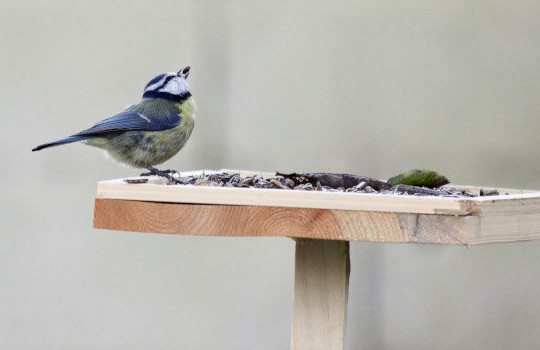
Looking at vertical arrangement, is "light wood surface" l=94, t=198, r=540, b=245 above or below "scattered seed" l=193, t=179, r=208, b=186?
below

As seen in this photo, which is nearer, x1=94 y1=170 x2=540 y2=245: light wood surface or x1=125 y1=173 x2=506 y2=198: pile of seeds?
x1=94 y1=170 x2=540 y2=245: light wood surface

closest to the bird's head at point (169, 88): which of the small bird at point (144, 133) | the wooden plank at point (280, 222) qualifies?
the small bird at point (144, 133)

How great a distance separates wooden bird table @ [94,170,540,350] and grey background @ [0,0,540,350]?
1.76 meters

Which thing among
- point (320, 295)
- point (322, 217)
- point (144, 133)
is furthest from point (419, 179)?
point (144, 133)

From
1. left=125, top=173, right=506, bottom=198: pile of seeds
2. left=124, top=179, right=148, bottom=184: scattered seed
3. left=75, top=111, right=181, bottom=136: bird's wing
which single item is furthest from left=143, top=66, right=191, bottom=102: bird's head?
left=124, top=179, right=148, bottom=184: scattered seed

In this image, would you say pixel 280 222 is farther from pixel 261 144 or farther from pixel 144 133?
pixel 261 144

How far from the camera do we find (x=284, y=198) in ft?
7.53

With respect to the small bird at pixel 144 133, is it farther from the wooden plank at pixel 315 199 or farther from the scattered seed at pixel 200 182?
the wooden plank at pixel 315 199

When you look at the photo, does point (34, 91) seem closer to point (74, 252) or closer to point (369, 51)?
point (74, 252)

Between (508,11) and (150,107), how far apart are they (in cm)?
198

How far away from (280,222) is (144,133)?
716 millimetres

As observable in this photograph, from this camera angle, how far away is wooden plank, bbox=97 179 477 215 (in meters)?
2.21

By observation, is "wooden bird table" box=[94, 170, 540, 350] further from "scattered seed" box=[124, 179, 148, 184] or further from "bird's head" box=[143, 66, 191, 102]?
"bird's head" box=[143, 66, 191, 102]

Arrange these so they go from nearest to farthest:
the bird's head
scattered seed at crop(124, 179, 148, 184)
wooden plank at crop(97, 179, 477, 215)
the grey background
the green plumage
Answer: wooden plank at crop(97, 179, 477, 215) → scattered seed at crop(124, 179, 148, 184) → the green plumage → the bird's head → the grey background
